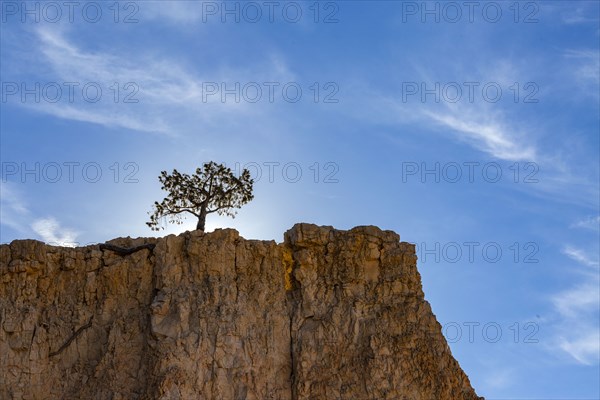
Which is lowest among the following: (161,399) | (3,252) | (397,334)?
(161,399)

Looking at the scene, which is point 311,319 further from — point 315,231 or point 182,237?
point 182,237

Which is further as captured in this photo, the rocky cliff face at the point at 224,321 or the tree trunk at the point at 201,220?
the tree trunk at the point at 201,220

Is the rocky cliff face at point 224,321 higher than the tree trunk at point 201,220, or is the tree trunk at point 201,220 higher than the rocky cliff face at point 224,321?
the tree trunk at point 201,220

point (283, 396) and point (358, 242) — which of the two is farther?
point (358, 242)

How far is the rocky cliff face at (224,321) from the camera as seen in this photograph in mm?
25516

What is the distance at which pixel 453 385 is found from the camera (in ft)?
85.4

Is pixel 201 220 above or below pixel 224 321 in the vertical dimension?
above

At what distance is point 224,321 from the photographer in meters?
26.0

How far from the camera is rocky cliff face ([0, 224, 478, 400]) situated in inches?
1005

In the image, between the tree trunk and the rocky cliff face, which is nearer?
the rocky cliff face

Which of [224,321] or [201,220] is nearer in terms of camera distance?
[224,321]

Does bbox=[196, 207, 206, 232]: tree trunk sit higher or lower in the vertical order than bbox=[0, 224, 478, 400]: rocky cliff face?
higher

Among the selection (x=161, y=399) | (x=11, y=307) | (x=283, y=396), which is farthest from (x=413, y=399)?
(x=11, y=307)

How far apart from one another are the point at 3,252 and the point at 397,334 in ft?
40.5
